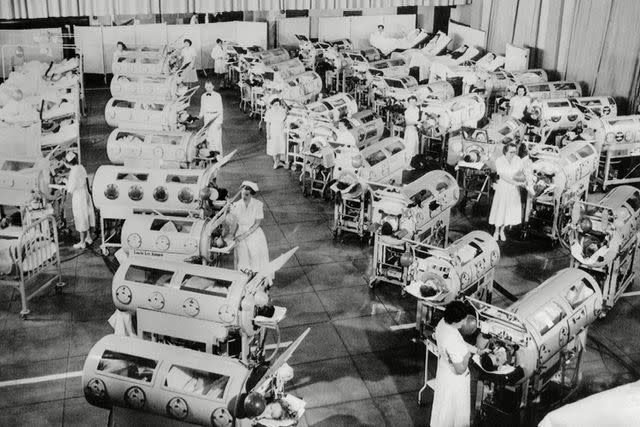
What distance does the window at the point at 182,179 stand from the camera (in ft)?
35.7

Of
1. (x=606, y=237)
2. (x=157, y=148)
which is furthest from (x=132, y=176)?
(x=606, y=237)

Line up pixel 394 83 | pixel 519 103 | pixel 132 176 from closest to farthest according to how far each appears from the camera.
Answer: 1. pixel 132 176
2. pixel 519 103
3. pixel 394 83

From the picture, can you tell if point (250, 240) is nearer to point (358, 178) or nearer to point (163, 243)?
point (163, 243)

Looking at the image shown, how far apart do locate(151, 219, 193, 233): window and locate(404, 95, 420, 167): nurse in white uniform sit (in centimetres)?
596

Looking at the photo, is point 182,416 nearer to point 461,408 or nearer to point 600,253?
point 461,408

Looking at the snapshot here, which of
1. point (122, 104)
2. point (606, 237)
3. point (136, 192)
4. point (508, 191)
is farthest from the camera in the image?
point (122, 104)

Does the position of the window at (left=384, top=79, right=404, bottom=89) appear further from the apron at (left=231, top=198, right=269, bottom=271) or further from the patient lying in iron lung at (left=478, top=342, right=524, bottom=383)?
the patient lying in iron lung at (left=478, top=342, right=524, bottom=383)

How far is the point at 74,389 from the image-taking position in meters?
7.92

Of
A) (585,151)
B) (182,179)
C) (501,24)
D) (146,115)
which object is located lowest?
(182,179)

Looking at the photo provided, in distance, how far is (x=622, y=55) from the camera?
49.9ft

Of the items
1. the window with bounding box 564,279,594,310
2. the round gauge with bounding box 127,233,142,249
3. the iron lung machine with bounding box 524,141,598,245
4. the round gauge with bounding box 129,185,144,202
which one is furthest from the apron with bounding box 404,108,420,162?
the window with bounding box 564,279,594,310

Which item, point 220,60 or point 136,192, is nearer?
point 136,192

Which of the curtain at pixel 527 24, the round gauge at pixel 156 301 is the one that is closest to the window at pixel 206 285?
the round gauge at pixel 156 301

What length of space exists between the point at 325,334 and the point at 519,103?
799 cm
